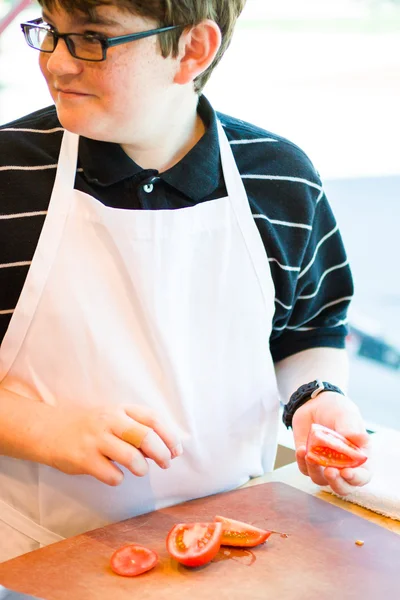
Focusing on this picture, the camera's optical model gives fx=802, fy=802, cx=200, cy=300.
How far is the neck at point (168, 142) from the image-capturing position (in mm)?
1142

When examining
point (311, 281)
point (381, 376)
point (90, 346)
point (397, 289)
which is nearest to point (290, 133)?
point (397, 289)

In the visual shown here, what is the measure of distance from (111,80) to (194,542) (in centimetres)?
57

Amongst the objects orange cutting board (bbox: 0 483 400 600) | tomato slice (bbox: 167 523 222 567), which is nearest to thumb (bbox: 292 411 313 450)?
orange cutting board (bbox: 0 483 400 600)

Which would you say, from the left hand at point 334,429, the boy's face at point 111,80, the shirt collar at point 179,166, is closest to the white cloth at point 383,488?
the left hand at point 334,429

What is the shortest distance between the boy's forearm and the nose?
0.62m

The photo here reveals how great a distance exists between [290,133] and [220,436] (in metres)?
1.02

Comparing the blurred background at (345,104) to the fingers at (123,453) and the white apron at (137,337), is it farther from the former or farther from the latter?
the fingers at (123,453)

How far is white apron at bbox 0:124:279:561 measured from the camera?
3.59 ft

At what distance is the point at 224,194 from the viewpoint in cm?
121

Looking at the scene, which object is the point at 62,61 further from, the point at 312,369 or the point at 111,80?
the point at 312,369

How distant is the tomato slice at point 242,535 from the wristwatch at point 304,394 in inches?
10.1

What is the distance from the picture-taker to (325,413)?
1.17 m

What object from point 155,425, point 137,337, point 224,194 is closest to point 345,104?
point 224,194

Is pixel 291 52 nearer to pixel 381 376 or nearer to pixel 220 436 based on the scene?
pixel 381 376
